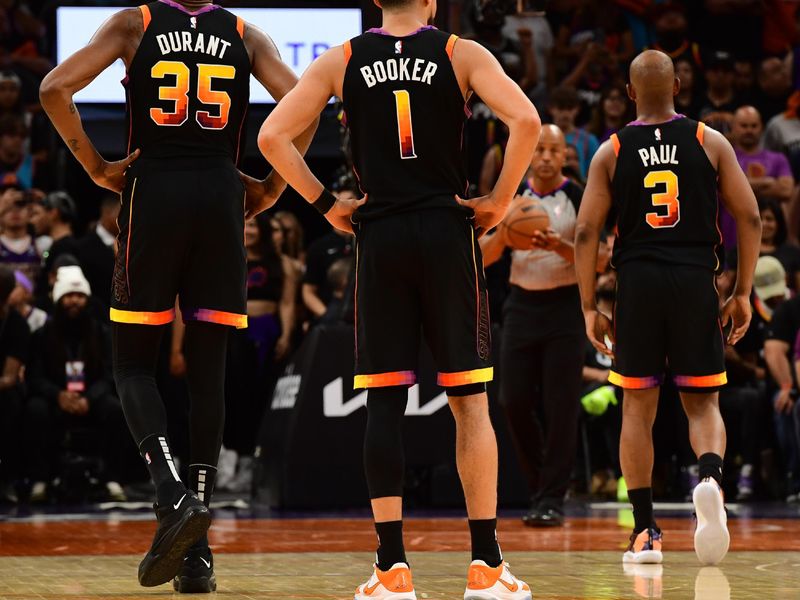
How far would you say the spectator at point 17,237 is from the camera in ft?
36.8

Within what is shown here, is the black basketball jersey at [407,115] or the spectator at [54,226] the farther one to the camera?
the spectator at [54,226]

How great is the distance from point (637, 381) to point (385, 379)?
6.19 feet

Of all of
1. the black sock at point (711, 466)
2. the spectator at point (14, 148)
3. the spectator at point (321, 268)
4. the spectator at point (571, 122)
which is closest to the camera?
the black sock at point (711, 466)

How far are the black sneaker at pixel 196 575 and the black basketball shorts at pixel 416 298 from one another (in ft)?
2.97

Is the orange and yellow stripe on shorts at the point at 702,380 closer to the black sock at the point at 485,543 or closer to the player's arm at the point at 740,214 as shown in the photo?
the player's arm at the point at 740,214

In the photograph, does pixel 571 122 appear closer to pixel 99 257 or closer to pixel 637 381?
pixel 99 257

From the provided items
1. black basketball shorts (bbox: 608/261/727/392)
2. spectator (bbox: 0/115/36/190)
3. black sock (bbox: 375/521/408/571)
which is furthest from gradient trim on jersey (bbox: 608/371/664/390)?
spectator (bbox: 0/115/36/190)

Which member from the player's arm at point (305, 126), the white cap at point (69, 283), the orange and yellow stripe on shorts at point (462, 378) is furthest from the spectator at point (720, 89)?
the orange and yellow stripe on shorts at point (462, 378)

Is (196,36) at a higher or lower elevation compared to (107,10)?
lower

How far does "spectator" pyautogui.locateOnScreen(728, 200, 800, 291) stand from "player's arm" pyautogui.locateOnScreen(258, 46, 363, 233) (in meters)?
6.89

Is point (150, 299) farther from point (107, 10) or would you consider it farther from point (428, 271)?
point (107, 10)

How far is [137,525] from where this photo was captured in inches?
322

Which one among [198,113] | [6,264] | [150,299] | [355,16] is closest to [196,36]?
[198,113]

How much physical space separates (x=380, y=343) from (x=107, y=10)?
918 cm
